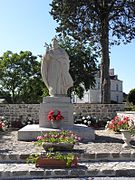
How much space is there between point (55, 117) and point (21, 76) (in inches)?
961

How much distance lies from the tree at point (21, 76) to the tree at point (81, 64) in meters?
5.86

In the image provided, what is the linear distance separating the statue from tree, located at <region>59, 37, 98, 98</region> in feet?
56.0

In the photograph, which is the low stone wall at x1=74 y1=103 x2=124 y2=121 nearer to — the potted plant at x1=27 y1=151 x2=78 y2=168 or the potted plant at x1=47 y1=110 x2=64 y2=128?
the potted plant at x1=47 y1=110 x2=64 y2=128

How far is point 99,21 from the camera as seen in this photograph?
21219 mm

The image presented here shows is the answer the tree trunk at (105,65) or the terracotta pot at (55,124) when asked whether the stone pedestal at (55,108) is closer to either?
the terracotta pot at (55,124)

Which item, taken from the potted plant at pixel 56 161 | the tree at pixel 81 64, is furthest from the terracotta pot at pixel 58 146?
the tree at pixel 81 64

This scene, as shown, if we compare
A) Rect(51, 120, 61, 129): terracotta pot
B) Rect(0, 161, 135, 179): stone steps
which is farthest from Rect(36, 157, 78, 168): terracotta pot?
Rect(51, 120, 61, 129): terracotta pot

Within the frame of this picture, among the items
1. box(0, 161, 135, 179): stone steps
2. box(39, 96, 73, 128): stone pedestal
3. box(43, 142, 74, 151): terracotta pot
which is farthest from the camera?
box(39, 96, 73, 128): stone pedestal

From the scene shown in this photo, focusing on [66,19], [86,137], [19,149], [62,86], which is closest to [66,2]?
[66,19]

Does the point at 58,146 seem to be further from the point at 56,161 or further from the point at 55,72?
the point at 55,72

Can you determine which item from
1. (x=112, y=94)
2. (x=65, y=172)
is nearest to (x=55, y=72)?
(x=65, y=172)

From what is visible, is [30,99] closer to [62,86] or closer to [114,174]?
[62,86]

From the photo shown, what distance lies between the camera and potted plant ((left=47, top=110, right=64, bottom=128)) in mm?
10659

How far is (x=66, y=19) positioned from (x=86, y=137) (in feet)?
39.3
